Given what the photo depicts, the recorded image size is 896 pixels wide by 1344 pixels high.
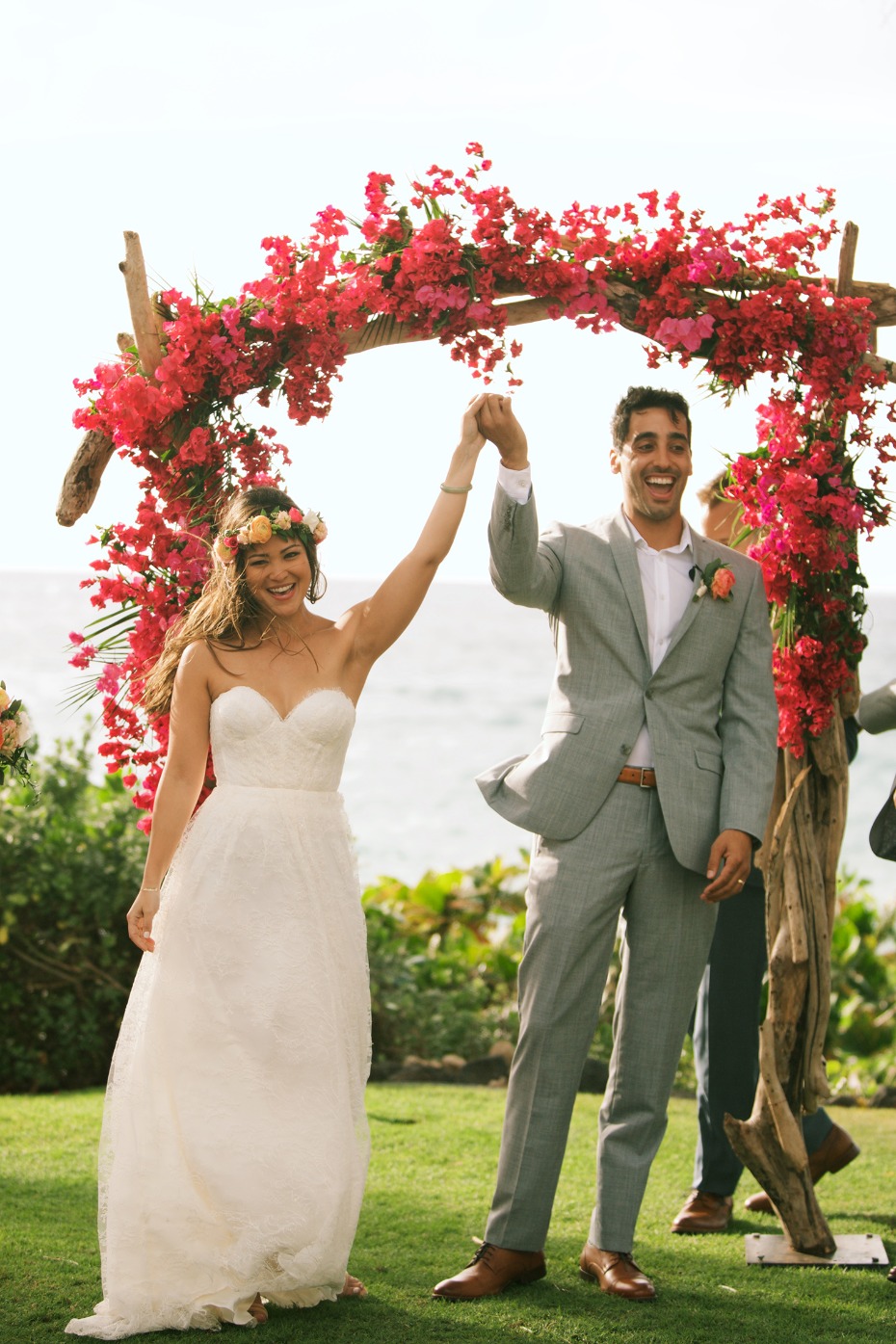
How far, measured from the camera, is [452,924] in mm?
8961

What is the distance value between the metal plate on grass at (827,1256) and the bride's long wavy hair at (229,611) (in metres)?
2.32

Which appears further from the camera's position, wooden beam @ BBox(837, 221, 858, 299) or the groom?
wooden beam @ BBox(837, 221, 858, 299)

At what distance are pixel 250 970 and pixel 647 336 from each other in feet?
7.28

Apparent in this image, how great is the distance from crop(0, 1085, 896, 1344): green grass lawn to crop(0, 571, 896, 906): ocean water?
4.43 m

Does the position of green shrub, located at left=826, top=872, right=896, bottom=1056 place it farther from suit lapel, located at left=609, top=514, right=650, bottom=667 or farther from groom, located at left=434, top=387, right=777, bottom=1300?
suit lapel, located at left=609, top=514, right=650, bottom=667

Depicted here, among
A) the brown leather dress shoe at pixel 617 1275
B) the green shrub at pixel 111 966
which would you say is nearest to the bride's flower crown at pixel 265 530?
the brown leather dress shoe at pixel 617 1275

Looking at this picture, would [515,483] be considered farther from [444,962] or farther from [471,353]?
[444,962]

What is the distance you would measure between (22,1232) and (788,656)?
2.87 metres

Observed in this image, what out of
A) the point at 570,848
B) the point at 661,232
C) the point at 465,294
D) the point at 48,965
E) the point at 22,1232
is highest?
the point at 661,232

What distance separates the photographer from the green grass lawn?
3639 mm

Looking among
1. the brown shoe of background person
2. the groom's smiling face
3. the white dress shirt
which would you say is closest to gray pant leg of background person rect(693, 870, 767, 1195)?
the brown shoe of background person

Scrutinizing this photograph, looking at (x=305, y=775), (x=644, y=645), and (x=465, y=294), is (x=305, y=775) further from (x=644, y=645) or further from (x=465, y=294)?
(x=465, y=294)

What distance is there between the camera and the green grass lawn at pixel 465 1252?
3639 mm

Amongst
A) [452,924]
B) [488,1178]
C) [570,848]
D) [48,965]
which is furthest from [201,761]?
[452,924]
